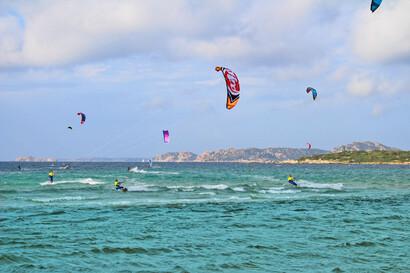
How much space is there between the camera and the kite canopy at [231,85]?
20500 millimetres

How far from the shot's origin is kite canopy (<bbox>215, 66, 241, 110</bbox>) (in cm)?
2050

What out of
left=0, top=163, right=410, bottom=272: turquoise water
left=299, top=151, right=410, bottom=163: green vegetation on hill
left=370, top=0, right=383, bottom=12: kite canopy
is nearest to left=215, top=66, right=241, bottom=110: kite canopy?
left=0, top=163, right=410, bottom=272: turquoise water

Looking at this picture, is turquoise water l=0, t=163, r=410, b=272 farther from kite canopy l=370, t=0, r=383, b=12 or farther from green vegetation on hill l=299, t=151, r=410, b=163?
green vegetation on hill l=299, t=151, r=410, b=163

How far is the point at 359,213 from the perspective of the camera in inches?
920

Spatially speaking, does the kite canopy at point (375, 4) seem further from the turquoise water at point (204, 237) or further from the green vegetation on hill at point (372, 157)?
the green vegetation on hill at point (372, 157)

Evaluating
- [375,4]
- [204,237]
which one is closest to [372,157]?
[375,4]

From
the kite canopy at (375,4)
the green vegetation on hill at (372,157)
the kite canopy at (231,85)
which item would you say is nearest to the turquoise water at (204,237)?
the kite canopy at (231,85)

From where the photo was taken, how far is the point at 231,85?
2084 centimetres

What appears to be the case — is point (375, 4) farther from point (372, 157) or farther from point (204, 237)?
point (372, 157)

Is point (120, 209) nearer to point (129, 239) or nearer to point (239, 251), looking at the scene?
point (129, 239)

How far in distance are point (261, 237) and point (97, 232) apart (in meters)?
5.47

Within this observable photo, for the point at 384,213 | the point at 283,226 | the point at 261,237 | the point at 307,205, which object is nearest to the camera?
the point at 261,237

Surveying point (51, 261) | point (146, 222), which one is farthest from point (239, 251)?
point (146, 222)

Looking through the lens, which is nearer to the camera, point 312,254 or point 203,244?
point 312,254
